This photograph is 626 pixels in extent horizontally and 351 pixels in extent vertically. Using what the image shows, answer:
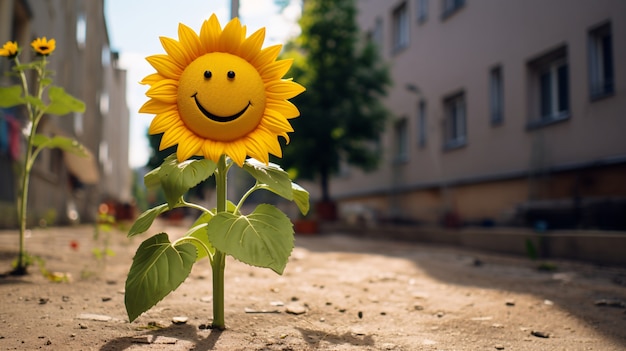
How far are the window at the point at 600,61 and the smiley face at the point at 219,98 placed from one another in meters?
7.89

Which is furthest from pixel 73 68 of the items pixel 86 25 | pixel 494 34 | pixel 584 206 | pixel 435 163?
pixel 584 206

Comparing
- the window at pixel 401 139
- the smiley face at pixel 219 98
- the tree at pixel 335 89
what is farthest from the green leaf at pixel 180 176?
the window at pixel 401 139

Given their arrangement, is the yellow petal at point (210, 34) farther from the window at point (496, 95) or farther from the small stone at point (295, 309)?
the window at point (496, 95)

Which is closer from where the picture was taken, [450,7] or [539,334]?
[539,334]

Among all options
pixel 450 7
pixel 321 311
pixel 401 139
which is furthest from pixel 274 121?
pixel 401 139

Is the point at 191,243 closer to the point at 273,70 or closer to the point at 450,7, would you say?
the point at 273,70

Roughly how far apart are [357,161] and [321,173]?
97 centimetres

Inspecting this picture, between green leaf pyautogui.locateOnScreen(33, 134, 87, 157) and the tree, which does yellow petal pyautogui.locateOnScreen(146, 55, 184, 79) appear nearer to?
green leaf pyautogui.locateOnScreen(33, 134, 87, 157)

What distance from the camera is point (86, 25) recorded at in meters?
21.4

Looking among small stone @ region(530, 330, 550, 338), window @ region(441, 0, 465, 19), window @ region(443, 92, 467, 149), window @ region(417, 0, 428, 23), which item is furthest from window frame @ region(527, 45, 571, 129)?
small stone @ region(530, 330, 550, 338)

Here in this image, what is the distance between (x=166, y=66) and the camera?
1958 mm

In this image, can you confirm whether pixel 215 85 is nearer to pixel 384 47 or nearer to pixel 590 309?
pixel 590 309

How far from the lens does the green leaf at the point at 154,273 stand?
1.87 m

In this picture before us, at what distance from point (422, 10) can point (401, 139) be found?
12.1 feet
